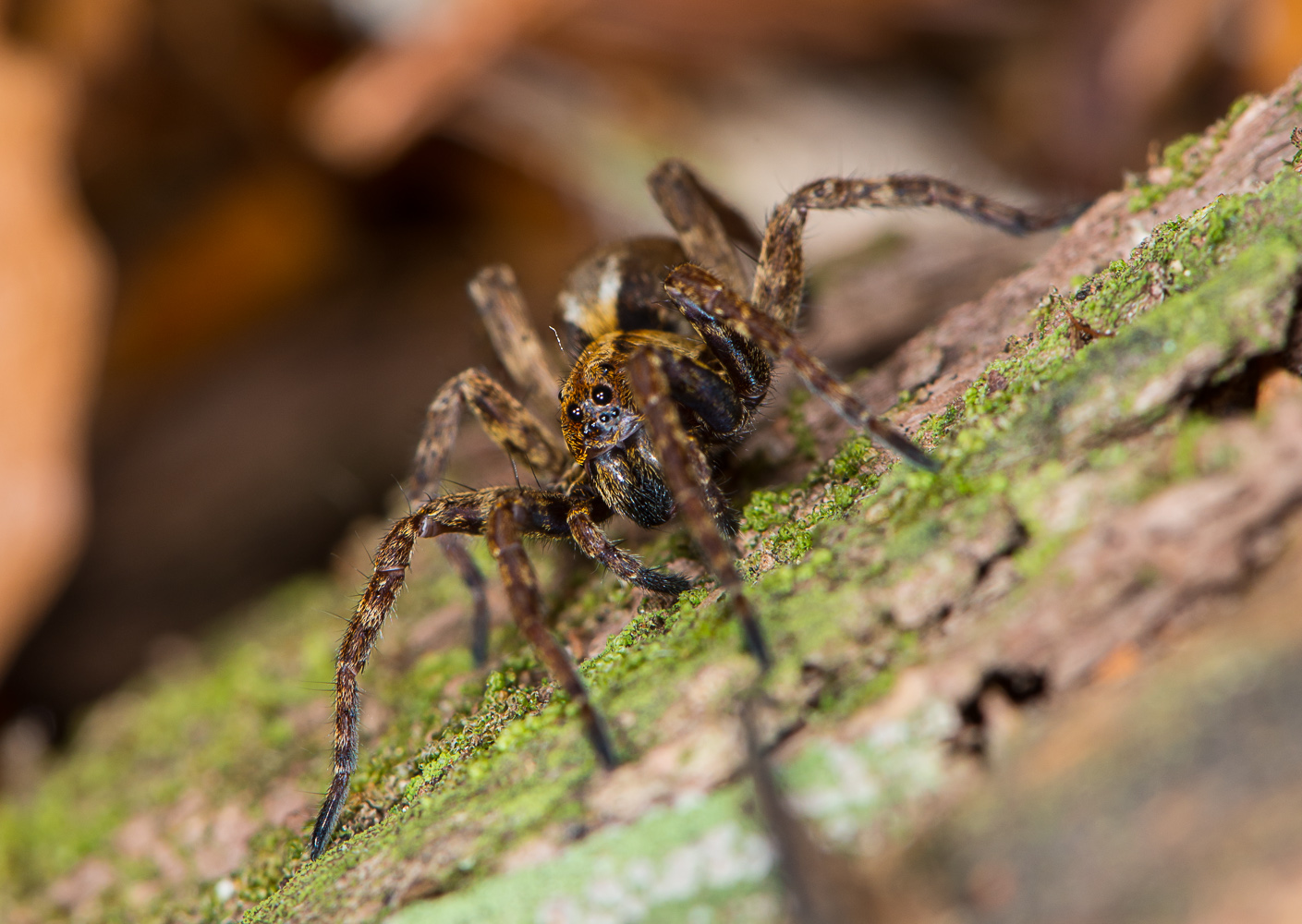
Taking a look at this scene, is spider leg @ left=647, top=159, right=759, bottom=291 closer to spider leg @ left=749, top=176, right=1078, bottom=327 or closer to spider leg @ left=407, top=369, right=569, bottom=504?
spider leg @ left=749, top=176, right=1078, bottom=327

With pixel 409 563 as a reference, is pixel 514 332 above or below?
above

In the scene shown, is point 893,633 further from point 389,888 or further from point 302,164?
point 302,164

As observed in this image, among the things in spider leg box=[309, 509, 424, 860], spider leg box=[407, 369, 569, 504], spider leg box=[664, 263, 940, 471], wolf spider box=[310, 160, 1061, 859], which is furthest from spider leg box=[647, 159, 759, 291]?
spider leg box=[309, 509, 424, 860]

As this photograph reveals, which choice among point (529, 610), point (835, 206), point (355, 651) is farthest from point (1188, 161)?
point (355, 651)

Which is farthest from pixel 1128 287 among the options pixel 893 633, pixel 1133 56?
pixel 1133 56

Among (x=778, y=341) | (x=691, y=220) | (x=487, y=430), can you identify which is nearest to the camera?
(x=778, y=341)

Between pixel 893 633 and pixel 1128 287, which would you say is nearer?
pixel 893 633

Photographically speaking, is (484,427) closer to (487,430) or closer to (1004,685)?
(487,430)
